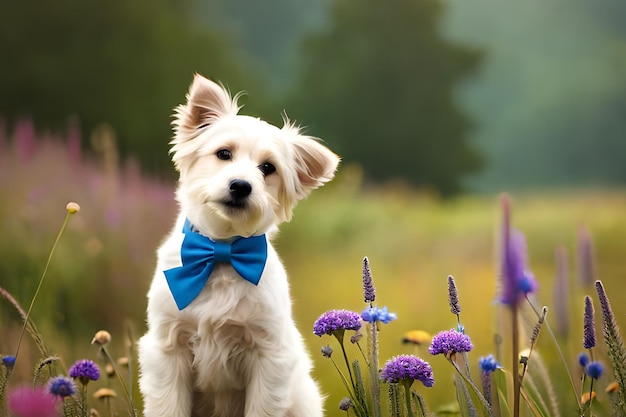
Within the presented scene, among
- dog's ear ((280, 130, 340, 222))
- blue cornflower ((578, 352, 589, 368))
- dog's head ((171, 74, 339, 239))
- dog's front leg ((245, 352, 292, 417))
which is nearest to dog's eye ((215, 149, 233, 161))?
dog's head ((171, 74, 339, 239))

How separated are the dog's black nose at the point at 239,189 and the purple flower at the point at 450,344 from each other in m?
0.87

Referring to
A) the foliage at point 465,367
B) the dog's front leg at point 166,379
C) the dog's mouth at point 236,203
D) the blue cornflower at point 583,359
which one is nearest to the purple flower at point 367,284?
the foliage at point 465,367

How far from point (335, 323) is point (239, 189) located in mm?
619

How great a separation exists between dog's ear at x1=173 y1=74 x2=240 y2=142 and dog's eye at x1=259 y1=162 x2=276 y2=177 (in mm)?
295

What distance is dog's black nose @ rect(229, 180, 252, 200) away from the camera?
251 cm

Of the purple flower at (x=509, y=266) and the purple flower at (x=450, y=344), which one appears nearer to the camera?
the purple flower at (x=509, y=266)

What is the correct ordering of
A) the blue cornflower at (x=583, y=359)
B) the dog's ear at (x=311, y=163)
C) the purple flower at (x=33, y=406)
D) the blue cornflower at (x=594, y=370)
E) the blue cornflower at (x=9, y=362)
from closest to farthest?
the purple flower at (x=33, y=406) → the blue cornflower at (x=594, y=370) → the dog's ear at (x=311, y=163) → the blue cornflower at (x=9, y=362) → the blue cornflower at (x=583, y=359)

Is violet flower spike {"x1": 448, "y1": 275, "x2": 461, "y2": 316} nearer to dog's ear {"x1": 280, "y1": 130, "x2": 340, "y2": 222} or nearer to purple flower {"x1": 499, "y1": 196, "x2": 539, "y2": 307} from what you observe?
purple flower {"x1": 499, "y1": 196, "x2": 539, "y2": 307}

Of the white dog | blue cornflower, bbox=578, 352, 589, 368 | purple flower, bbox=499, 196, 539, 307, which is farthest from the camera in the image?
blue cornflower, bbox=578, 352, 589, 368

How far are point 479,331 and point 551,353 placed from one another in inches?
17.7

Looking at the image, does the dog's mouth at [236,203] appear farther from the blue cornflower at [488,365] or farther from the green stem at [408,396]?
the blue cornflower at [488,365]

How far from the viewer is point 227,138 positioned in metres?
2.65

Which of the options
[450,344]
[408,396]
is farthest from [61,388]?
[450,344]

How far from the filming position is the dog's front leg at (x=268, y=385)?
8.70 feet
